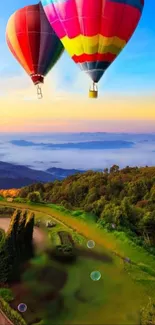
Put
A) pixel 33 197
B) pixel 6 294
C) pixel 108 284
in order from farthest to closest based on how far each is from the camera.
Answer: pixel 33 197, pixel 108 284, pixel 6 294

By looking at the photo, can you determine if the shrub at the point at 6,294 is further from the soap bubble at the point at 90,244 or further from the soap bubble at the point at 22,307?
the soap bubble at the point at 90,244

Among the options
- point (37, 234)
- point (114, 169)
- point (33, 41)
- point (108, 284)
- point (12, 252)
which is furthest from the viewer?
point (114, 169)

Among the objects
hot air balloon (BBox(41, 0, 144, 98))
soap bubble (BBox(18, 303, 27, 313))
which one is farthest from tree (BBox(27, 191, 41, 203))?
soap bubble (BBox(18, 303, 27, 313))

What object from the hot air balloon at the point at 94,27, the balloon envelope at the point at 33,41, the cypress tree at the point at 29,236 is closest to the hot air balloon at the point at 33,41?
the balloon envelope at the point at 33,41

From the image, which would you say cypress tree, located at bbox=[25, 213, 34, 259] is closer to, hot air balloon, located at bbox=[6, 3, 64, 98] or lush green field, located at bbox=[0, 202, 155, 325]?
lush green field, located at bbox=[0, 202, 155, 325]

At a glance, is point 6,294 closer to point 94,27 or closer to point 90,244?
point 90,244

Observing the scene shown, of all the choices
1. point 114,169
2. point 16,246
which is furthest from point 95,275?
point 114,169

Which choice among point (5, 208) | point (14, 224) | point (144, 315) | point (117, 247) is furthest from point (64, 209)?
point (144, 315)

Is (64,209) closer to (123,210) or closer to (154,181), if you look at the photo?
(123,210)
